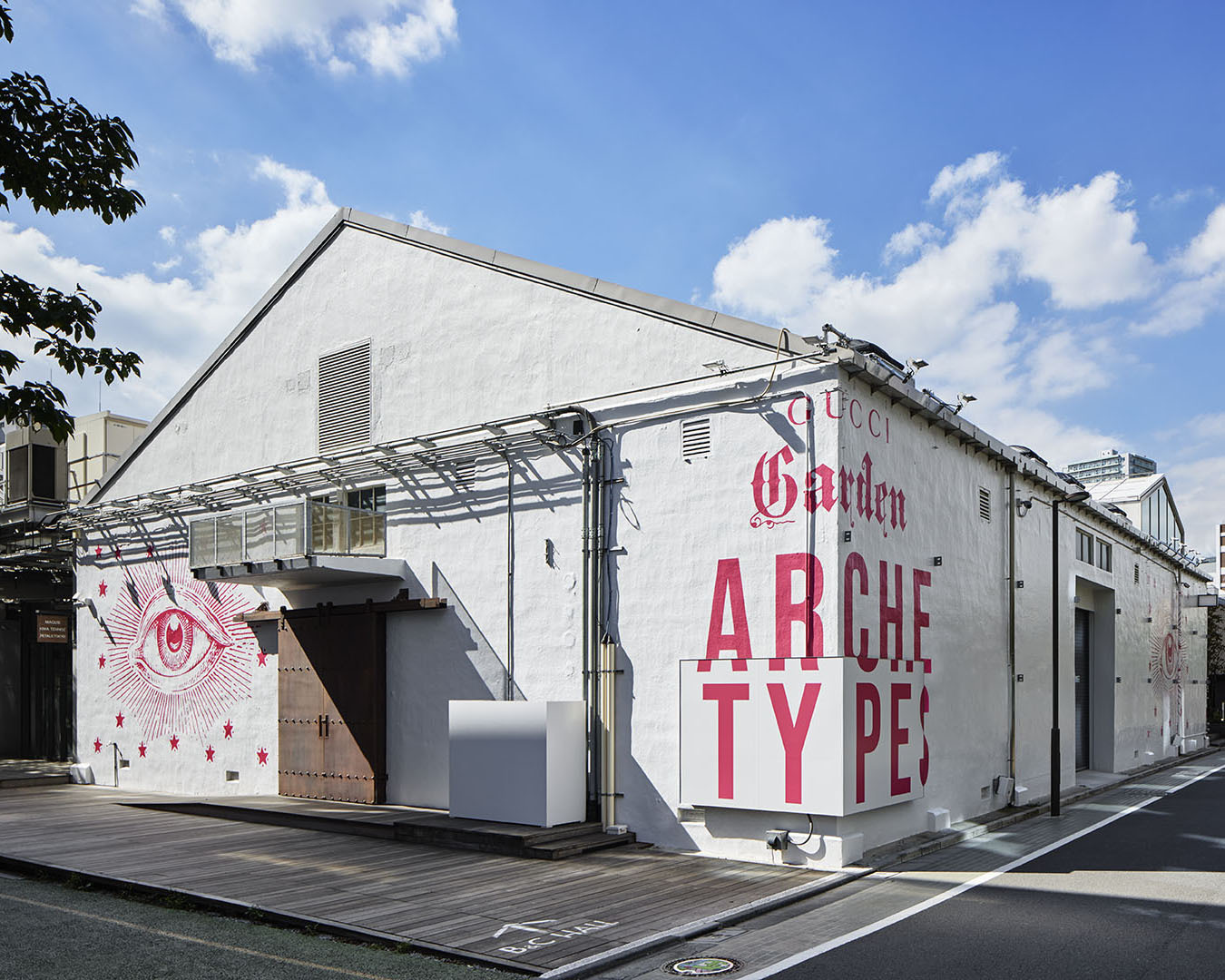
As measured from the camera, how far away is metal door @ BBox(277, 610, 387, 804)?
17250 mm

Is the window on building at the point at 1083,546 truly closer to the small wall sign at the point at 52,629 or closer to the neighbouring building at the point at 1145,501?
the neighbouring building at the point at 1145,501

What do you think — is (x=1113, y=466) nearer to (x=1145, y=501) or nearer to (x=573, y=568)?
(x=1145, y=501)

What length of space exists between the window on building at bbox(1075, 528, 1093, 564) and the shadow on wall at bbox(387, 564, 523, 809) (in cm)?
1376

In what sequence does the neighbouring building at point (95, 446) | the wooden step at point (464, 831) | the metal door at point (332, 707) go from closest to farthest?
1. the wooden step at point (464, 831)
2. the metal door at point (332, 707)
3. the neighbouring building at point (95, 446)

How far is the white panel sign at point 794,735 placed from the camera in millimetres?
12047

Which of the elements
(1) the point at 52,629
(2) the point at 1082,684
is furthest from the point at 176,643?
(2) the point at 1082,684

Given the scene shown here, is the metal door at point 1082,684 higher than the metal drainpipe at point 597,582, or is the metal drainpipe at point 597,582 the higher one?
the metal drainpipe at point 597,582

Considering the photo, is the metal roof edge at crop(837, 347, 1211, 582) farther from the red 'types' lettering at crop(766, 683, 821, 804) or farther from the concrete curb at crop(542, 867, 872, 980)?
the concrete curb at crop(542, 867, 872, 980)

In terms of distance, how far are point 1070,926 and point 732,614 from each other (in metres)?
5.25

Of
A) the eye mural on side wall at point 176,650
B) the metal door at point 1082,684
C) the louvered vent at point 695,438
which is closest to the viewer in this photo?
the louvered vent at point 695,438

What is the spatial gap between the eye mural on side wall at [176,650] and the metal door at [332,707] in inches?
61.1

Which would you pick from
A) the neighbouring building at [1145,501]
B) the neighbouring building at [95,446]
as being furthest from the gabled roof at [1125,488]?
the neighbouring building at [95,446]

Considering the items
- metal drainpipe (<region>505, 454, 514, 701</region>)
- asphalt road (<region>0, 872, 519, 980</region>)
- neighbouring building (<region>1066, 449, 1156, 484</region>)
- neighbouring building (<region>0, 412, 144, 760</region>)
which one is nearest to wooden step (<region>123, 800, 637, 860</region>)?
metal drainpipe (<region>505, 454, 514, 701</region>)

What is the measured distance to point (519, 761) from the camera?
13711 millimetres
